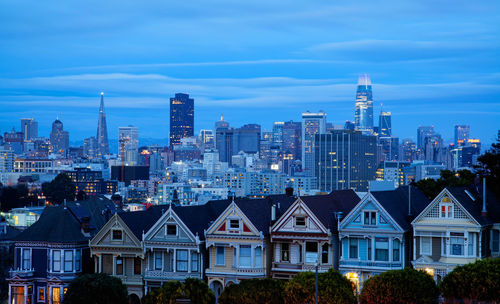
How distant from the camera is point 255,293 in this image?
5319cm

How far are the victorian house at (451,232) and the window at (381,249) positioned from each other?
5.34 feet

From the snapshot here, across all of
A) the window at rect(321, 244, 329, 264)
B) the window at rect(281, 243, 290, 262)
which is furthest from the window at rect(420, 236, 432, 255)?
the window at rect(281, 243, 290, 262)

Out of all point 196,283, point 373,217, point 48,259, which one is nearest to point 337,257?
point 373,217

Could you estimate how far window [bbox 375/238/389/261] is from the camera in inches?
2169

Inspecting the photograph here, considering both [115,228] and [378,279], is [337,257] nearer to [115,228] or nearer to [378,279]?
[378,279]

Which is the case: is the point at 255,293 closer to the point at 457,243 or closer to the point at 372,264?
the point at 372,264

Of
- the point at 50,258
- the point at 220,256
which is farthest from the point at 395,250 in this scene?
the point at 50,258

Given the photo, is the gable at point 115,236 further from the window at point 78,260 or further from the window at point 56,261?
the window at point 56,261

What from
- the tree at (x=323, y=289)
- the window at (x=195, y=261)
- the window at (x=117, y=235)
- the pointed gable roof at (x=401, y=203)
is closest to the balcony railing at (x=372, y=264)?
the pointed gable roof at (x=401, y=203)

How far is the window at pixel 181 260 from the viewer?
193 feet

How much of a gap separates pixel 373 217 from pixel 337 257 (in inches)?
139

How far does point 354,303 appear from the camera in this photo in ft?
173

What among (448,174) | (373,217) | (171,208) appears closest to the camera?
(373,217)

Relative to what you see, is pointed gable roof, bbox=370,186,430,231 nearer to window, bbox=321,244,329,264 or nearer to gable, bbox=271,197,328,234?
gable, bbox=271,197,328,234
